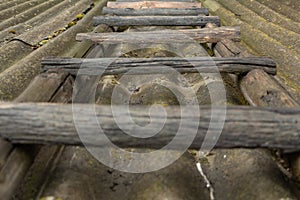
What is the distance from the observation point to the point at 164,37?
2.39 meters

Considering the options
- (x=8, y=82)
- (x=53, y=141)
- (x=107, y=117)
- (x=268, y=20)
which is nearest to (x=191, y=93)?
(x=107, y=117)

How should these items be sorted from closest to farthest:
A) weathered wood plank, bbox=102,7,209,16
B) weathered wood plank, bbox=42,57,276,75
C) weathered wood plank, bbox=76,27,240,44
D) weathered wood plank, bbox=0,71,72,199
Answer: weathered wood plank, bbox=0,71,72,199
weathered wood plank, bbox=42,57,276,75
weathered wood plank, bbox=76,27,240,44
weathered wood plank, bbox=102,7,209,16

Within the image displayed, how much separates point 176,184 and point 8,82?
1234mm

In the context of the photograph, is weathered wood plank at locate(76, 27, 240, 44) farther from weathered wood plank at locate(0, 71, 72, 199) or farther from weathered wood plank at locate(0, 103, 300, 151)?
weathered wood plank at locate(0, 103, 300, 151)

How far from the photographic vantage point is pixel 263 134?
1135 mm

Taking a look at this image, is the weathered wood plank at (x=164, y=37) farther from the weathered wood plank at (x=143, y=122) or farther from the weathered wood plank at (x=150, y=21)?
the weathered wood plank at (x=143, y=122)

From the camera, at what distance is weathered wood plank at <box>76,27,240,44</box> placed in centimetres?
239

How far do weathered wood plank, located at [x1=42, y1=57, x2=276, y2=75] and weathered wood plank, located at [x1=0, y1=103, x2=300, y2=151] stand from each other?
67 centimetres

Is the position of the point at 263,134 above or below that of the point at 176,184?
above

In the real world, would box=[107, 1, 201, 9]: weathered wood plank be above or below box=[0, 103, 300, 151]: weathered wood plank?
above

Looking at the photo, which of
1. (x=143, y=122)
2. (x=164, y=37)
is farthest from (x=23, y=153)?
(x=164, y=37)

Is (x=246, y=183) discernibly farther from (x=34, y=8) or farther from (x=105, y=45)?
(x=34, y=8)

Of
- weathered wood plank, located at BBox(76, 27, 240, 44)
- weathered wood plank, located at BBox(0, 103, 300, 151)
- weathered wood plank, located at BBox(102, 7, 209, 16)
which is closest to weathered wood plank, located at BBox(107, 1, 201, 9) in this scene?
weathered wood plank, located at BBox(102, 7, 209, 16)

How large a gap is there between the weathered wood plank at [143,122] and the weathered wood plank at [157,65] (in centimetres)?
67
